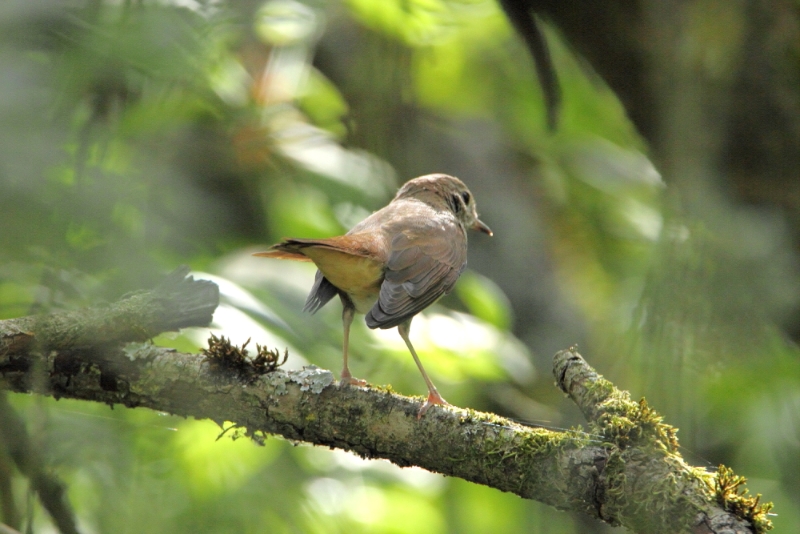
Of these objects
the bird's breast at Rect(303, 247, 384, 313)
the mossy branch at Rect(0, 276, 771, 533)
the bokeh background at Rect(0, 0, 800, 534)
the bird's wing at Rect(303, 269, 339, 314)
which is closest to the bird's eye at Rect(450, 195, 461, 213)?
the bokeh background at Rect(0, 0, 800, 534)

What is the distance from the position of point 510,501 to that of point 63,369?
3414 mm

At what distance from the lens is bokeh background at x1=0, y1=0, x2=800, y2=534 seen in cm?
238

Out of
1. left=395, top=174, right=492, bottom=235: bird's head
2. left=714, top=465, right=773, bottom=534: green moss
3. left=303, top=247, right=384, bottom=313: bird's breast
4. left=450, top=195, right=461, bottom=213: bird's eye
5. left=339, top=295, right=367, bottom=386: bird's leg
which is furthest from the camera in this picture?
left=450, top=195, right=461, bottom=213: bird's eye

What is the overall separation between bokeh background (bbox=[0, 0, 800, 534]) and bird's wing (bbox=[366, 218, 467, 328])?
0.92 feet

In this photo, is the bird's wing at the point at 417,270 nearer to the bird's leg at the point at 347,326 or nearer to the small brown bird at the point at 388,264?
the small brown bird at the point at 388,264

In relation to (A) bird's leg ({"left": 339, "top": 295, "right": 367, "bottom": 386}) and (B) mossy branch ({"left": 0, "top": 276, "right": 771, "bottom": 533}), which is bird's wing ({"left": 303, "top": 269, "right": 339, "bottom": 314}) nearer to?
(A) bird's leg ({"left": 339, "top": 295, "right": 367, "bottom": 386})

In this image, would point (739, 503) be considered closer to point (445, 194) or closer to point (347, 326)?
point (347, 326)

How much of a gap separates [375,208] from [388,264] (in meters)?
1.25

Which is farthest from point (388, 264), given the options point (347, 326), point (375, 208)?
point (375, 208)

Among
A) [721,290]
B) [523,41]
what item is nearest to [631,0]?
[523,41]

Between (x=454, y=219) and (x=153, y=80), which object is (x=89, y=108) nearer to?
(x=153, y=80)

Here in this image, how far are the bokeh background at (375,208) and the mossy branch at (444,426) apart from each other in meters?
0.24

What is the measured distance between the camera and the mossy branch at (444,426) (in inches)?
86.8

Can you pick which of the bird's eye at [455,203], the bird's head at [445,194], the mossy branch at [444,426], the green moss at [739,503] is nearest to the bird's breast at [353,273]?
the mossy branch at [444,426]
